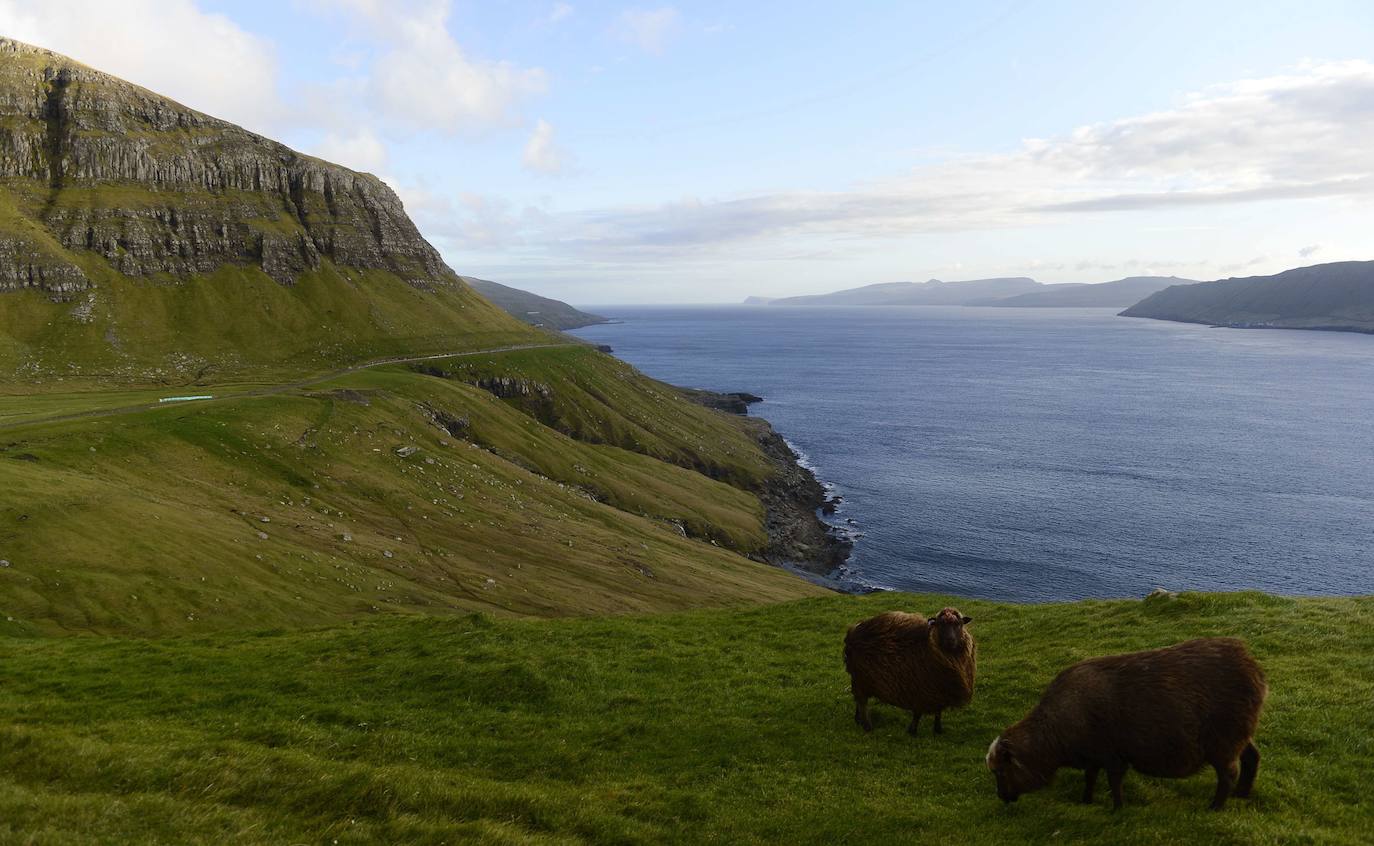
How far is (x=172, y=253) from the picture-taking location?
145 m

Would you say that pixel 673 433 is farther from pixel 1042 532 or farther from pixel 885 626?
pixel 885 626

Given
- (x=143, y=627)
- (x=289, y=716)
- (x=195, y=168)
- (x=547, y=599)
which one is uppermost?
(x=195, y=168)

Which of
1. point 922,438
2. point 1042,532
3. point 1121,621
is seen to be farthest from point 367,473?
point 922,438

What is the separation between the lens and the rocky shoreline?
9953 cm

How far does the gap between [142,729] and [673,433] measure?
125321mm

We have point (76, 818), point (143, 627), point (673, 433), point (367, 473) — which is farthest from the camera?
point (673, 433)

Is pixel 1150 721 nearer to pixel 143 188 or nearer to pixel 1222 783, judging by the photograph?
pixel 1222 783

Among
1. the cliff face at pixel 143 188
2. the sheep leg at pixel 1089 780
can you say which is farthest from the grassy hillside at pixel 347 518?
the cliff face at pixel 143 188

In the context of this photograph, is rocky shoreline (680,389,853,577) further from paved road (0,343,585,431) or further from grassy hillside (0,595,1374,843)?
grassy hillside (0,595,1374,843)

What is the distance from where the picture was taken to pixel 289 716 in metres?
21.9

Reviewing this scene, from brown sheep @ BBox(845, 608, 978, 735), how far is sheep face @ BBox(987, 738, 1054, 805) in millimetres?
3456

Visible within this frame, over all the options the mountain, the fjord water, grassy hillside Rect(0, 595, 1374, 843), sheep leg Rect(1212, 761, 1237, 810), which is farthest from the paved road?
sheep leg Rect(1212, 761, 1237, 810)

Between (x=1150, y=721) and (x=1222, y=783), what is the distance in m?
1.70

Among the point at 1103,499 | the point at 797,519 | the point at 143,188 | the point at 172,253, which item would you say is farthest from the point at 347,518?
the point at 143,188
